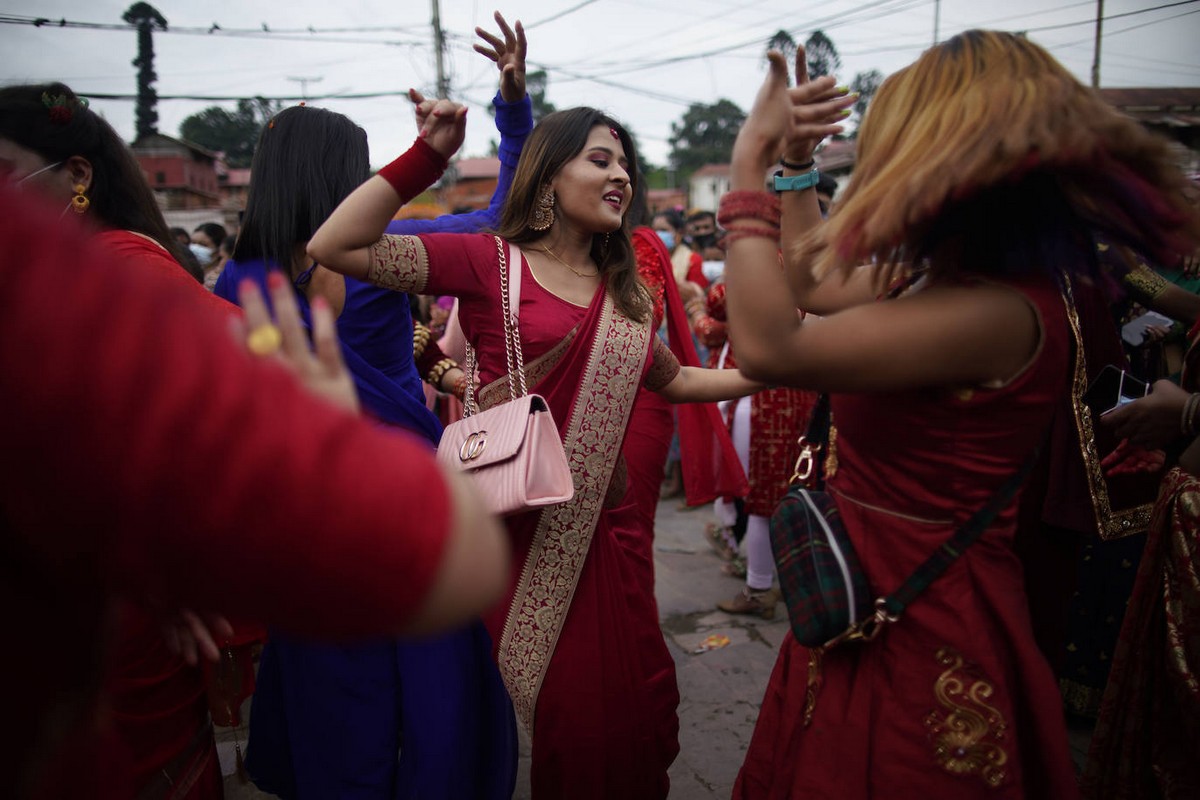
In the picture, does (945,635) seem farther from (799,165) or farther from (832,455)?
(799,165)

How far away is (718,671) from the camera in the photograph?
329 centimetres

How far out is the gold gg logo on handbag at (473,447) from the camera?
171cm

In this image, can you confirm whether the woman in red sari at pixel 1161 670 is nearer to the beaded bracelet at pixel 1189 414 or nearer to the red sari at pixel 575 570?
the beaded bracelet at pixel 1189 414

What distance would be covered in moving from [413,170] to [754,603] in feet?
9.76

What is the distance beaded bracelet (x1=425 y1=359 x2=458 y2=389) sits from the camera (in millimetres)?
2799

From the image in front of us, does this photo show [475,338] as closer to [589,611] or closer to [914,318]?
[589,611]

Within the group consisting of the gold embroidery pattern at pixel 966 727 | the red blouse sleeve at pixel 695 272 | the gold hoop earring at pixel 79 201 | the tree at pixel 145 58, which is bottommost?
the gold embroidery pattern at pixel 966 727

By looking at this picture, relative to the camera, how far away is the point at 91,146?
64.3 inches

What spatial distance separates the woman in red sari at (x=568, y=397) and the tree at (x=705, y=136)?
6101 cm

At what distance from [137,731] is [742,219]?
146 centimetres

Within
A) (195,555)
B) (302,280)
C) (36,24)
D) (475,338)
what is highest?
(36,24)

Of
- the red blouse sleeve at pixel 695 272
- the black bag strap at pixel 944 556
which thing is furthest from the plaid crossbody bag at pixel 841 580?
the red blouse sleeve at pixel 695 272

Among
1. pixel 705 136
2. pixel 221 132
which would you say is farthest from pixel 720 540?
pixel 705 136

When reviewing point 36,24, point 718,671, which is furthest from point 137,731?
point 36,24
